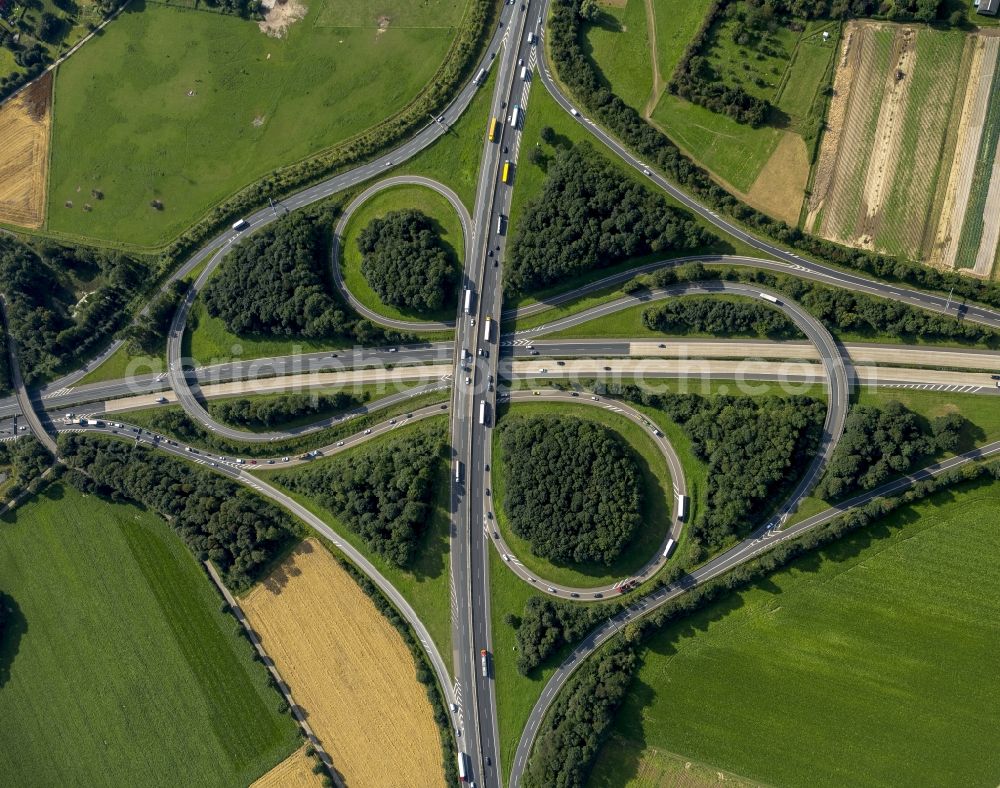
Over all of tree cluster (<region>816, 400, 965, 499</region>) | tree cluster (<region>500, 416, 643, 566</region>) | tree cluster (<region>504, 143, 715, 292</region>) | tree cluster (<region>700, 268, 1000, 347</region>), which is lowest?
tree cluster (<region>500, 416, 643, 566</region>)

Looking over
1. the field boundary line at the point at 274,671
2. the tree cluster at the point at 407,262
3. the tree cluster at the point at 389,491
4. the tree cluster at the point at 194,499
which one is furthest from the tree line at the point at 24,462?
the tree cluster at the point at 407,262

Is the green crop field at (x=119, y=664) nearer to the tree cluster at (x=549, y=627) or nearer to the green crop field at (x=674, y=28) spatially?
the tree cluster at (x=549, y=627)

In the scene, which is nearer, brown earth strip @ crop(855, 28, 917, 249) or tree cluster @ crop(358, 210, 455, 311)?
brown earth strip @ crop(855, 28, 917, 249)

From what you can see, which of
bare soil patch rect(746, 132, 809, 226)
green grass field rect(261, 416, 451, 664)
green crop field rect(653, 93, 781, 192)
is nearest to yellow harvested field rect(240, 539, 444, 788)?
green grass field rect(261, 416, 451, 664)

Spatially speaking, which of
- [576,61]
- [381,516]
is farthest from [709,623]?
[576,61]

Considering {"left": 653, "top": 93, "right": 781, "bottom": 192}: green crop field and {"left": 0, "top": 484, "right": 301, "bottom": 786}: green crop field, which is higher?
{"left": 653, "top": 93, "right": 781, "bottom": 192}: green crop field

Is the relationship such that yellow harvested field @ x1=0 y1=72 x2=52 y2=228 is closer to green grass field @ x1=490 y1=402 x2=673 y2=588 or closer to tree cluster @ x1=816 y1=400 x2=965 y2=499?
green grass field @ x1=490 y1=402 x2=673 y2=588

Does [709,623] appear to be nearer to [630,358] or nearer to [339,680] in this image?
[630,358]
